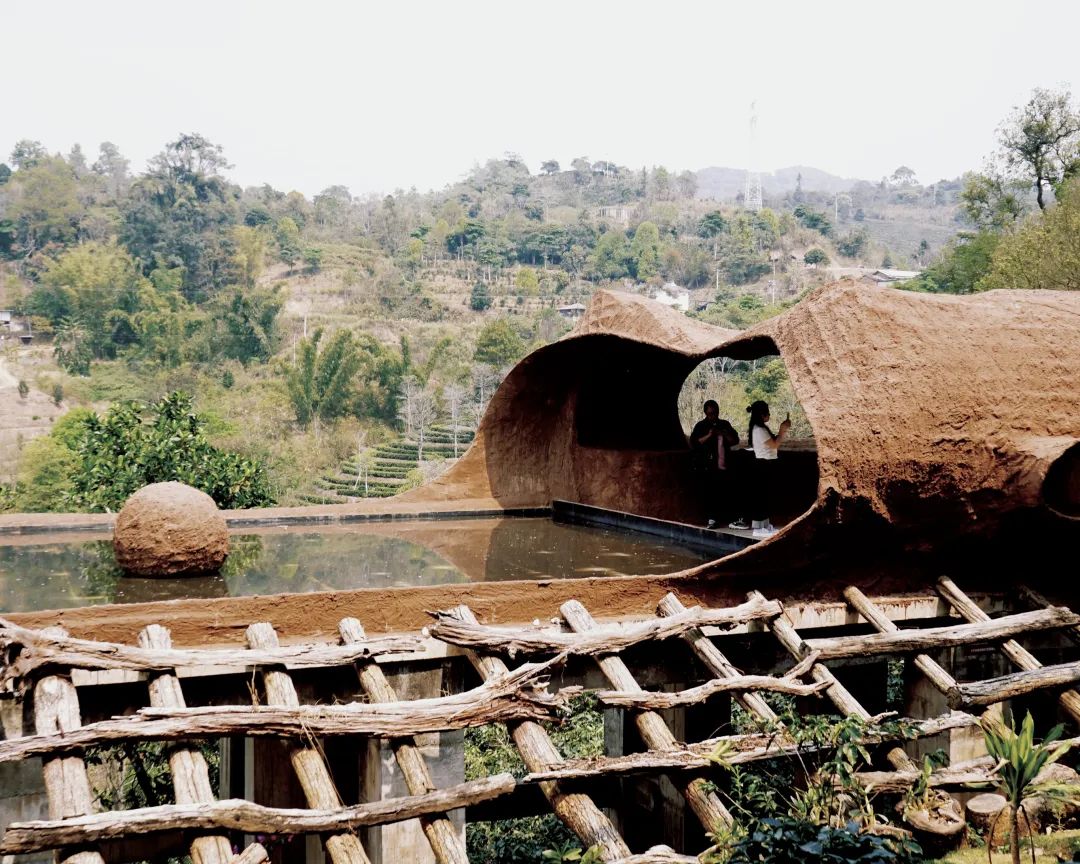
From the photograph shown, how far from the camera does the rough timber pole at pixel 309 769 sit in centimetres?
428

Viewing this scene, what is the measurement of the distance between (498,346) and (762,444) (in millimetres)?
35964

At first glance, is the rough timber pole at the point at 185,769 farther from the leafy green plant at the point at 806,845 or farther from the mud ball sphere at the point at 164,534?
the leafy green plant at the point at 806,845

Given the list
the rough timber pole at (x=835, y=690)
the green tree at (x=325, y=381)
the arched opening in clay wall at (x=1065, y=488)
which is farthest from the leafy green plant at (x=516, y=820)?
the green tree at (x=325, y=381)

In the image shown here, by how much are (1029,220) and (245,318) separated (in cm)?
3020

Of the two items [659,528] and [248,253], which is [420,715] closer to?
[659,528]

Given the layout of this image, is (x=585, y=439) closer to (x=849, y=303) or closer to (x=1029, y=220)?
(x=849, y=303)

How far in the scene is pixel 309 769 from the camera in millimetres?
4578

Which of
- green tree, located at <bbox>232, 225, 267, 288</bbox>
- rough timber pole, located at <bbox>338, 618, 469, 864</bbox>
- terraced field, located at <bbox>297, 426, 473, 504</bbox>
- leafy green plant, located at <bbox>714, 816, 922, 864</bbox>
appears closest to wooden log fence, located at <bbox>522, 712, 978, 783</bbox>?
Answer: rough timber pole, located at <bbox>338, 618, 469, 864</bbox>

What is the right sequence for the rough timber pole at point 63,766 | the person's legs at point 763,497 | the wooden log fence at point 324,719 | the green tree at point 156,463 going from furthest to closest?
the green tree at point 156,463
the person's legs at point 763,497
the wooden log fence at point 324,719
the rough timber pole at point 63,766

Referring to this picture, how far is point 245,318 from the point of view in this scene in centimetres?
4709

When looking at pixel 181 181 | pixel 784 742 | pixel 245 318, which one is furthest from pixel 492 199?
pixel 784 742

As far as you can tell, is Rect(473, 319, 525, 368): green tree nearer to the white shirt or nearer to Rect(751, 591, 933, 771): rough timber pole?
the white shirt

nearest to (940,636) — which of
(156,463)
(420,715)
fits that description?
(420,715)

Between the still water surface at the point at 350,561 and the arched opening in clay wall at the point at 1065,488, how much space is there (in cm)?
198
